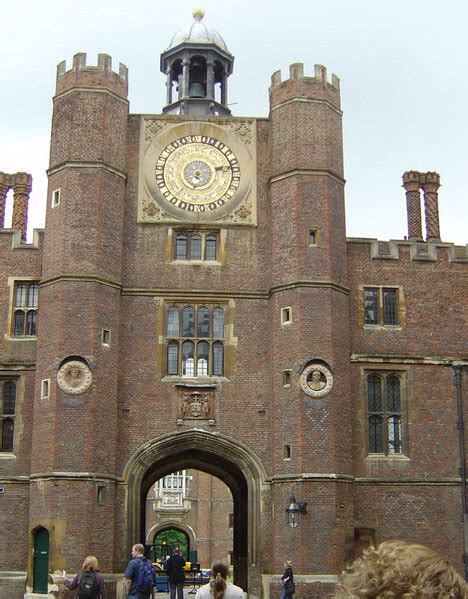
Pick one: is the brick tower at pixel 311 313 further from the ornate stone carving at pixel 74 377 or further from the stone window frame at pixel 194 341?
the ornate stone carving at pixel 74 377

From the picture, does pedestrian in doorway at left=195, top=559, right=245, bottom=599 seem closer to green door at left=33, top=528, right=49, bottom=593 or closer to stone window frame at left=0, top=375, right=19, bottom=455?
green door at left=33, top=528, right=49, bottom=593

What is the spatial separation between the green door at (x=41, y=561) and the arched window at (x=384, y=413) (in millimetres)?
8796

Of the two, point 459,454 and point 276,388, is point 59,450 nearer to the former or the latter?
point 276,388

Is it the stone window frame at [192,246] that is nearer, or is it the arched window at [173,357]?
the arched window at [173,357]

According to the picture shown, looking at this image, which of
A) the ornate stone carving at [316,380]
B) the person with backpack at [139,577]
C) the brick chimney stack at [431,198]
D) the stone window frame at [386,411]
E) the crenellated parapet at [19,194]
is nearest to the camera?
the person with backpack at [139,577]

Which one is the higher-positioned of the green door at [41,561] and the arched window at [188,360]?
the arched window at [188,360]

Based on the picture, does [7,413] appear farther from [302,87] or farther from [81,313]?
[302,87]

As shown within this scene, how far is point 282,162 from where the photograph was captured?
25984 millimetres

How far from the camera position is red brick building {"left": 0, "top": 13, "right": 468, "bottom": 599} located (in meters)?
23.5

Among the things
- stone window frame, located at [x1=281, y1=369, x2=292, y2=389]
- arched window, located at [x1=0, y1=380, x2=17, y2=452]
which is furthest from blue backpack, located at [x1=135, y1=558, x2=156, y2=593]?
arched window, located at [x1=0, y1=380, x2=17, y2=452]

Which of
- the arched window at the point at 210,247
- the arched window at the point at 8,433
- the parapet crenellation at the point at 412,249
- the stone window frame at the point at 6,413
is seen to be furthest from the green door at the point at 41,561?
the parapet crenellation at the point at 412,249

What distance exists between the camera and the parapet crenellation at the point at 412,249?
1043 inches

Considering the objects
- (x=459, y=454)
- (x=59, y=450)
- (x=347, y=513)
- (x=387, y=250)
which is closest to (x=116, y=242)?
(x=59, y=450)

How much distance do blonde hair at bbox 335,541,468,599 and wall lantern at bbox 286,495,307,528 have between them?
21099 mm
